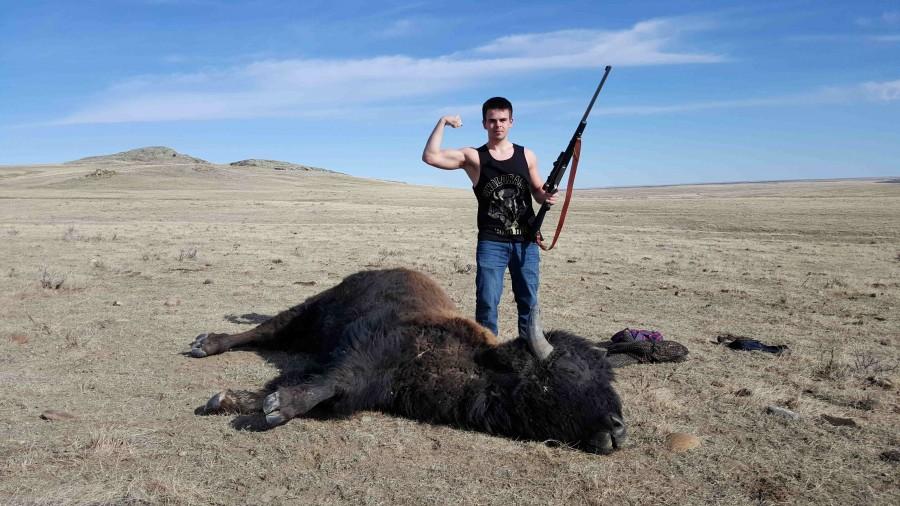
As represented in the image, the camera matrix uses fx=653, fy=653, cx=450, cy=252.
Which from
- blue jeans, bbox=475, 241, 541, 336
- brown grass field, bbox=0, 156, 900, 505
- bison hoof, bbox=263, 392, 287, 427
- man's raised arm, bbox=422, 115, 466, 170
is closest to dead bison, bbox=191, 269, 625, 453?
bison hoof, bbox=263, 392, 287, 427

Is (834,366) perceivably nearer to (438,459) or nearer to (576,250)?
(438,459)

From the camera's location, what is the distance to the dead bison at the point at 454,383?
4195 millimetres

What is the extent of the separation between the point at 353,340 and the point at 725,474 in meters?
2.74

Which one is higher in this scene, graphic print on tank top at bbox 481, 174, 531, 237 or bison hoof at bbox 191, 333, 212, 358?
graphic print on tank top at bbox 481, 174, 531, 237

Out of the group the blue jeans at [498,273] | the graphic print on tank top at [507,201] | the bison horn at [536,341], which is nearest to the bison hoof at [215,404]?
the bison horn at [536,341]

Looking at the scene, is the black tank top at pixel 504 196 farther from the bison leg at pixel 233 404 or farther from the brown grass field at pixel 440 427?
the bison leg at pixel 233 404

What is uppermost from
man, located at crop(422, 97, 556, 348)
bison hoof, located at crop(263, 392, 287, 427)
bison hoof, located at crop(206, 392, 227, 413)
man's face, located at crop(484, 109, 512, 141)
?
man's face, located at crop(484, 109, 512, 141)

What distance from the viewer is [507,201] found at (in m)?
6.11

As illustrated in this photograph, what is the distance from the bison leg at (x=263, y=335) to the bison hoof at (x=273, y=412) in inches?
95.6

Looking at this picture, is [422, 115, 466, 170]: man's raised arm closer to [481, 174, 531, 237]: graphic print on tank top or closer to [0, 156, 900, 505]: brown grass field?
[481, 174, 531, 237]: graphic print on tank top

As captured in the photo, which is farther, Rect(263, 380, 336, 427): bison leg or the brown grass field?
Rect(263, 380, 336, 427): bison leg

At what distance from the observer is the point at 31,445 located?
4.03m

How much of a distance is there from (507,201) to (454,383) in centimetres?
213

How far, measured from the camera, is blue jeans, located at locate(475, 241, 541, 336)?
20.1 ft
